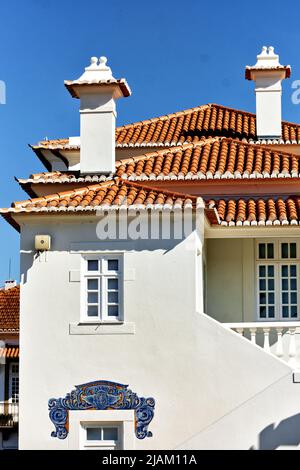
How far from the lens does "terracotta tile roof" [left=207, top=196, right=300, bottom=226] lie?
20547 millimetres

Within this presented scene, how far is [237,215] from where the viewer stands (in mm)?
20953

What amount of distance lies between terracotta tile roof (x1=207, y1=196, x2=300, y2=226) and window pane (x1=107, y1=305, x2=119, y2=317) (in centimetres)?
251

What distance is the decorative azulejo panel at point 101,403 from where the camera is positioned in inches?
744

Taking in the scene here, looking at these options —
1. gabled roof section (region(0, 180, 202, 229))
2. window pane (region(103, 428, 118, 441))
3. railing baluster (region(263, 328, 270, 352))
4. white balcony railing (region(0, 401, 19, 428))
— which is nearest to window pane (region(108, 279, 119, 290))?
gabled roof section (region(0, 180, 202, 229))

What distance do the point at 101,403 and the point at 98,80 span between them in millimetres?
7312

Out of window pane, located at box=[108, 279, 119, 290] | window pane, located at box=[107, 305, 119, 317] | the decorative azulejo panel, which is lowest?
the decorative azulejo panel

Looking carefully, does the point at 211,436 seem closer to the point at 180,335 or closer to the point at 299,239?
the point at 180,335

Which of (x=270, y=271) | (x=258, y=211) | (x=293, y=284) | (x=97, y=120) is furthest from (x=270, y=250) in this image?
(x=97, y=120)

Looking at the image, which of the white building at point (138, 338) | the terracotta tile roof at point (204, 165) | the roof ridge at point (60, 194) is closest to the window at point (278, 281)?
the white building at point (138, 338)

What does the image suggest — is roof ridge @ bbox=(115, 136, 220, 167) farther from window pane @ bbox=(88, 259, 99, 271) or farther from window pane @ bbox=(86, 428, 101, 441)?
window pane @ bbox=(86, 428, 101, 441)

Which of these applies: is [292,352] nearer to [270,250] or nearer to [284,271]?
[284,271]

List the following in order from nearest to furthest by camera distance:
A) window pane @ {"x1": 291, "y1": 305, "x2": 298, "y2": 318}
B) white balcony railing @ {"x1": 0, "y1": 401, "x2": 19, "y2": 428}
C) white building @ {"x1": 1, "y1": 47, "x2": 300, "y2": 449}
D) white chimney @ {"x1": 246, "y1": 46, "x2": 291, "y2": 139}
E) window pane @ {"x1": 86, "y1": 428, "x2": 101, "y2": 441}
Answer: white building @ {"x1": 1, "y1": 47, "x2": 300, "y2": 449}, window pane @ {"x1": 86, "y1": 428, "x2": 101, "y2": 441}, window pane @ {"x1": 291, "y1": 305, "x2": 298, "y2": 318}, white chimney @ {"x1": 246, "y1": 46, "x2": 291, "y2": 139}, white balcony railing @ {"x1": 0, "y1": 401, "x2": 19, "y2": 428}

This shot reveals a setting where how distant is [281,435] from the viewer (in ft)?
58.2
